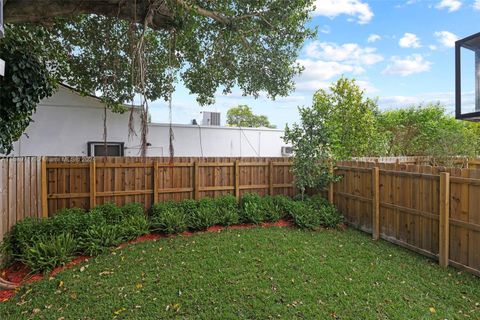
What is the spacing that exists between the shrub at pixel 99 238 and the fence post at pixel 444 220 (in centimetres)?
538

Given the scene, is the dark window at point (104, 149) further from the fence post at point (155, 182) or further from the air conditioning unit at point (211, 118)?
the air conditioning unit at point (211, 118)

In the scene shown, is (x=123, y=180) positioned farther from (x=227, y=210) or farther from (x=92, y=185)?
(x=227, y=210)

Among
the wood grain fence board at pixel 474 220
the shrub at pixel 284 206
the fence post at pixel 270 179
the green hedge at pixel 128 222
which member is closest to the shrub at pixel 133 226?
the green hedge at pixel 128 222

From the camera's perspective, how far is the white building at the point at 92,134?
27.1 feet

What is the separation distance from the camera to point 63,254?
4.35m

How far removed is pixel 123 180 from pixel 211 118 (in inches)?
236

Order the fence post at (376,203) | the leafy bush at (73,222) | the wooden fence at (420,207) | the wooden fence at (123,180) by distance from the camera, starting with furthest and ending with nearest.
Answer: the fence post at (376,203) < the wooden fence at (123,180) < the leafy bush at (73,222) < the wooden fence at (420,207)

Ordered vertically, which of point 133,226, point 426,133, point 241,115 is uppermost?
point 241,115

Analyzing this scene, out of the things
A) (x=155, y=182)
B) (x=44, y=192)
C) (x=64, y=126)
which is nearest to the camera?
(x=44, y=192)

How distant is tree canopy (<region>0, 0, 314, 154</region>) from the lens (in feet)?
14.9

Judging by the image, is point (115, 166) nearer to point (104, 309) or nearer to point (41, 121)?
point (41, 121)

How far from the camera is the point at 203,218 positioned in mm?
6152

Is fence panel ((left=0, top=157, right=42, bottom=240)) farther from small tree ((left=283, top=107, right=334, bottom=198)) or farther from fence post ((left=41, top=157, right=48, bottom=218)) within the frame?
small tree ((left=283, top=107, right=334, bottom=198))

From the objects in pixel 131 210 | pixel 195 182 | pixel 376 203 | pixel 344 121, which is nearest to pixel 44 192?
pixel 131 210
